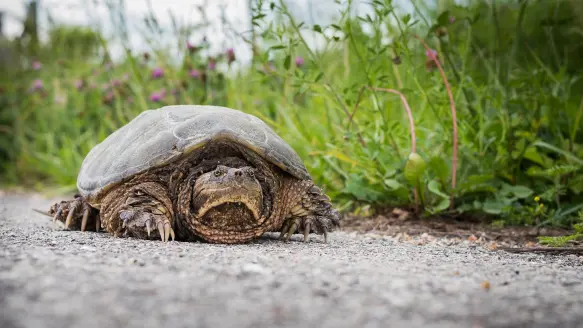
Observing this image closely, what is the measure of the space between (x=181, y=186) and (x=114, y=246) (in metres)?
0.50

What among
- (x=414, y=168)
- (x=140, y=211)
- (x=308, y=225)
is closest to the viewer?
(x=140, y=211)

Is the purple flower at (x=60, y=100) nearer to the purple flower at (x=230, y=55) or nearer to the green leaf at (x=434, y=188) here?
the purple flower at (x=230, y=55)

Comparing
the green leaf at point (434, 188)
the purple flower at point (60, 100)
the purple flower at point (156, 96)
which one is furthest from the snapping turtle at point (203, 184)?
the purple flower at point (60, 100)

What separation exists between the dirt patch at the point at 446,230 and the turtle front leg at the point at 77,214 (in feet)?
4.59

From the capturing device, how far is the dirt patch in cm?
280

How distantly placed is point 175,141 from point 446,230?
1577 mm

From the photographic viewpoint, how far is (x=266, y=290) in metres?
1.32

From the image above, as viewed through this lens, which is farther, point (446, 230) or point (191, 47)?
point (191, 47)

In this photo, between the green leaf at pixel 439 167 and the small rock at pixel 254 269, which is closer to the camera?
the small rock at pixel 254 269

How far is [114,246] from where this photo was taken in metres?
1.99

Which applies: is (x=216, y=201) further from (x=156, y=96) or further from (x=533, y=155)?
(x=156, y=96)

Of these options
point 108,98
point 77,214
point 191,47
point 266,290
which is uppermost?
point 191,47

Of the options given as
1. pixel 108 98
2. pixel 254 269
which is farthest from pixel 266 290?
pixel 108 98

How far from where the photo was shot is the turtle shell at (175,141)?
7.83 feet
